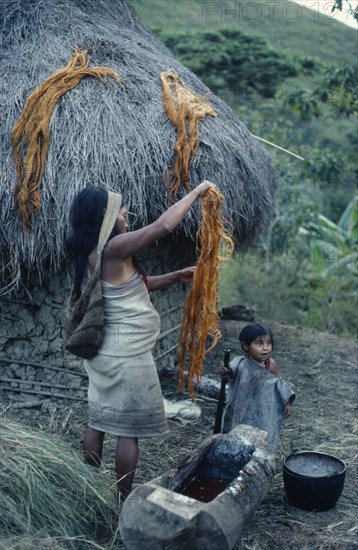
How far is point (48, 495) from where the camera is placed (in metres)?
3.05

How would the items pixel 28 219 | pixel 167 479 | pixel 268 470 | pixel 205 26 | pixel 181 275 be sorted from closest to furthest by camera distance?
pixel 167 479, pixel 268 470, pixel 181 275, pixel 28 219, pixel 205 26

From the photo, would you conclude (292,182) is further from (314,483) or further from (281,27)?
(281,27)

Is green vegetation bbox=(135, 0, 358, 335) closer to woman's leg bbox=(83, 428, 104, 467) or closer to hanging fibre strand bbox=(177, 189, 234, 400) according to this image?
hanging fibre strand bbox=(177, 189, 234, 400)

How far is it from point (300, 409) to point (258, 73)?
9471 mm

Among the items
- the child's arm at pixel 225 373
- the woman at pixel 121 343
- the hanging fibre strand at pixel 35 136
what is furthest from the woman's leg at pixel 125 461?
the hanging fibre strand at pixel 35 136

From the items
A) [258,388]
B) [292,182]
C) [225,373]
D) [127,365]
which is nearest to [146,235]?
[127,365]

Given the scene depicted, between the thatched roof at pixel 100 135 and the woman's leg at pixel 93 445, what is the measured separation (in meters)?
1.52

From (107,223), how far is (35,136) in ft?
5.92

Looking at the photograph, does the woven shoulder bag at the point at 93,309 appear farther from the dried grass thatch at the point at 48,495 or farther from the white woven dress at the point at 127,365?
the dried grass thatch at the point at 48,495

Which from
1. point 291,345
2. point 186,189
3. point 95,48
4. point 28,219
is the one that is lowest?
point 291,345

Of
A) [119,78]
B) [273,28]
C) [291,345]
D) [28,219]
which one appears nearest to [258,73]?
[291,345]

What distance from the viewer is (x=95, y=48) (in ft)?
17.5

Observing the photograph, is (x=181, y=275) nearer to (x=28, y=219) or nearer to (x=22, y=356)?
(x=28, y=219)

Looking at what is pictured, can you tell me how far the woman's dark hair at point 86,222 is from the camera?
3082mm
